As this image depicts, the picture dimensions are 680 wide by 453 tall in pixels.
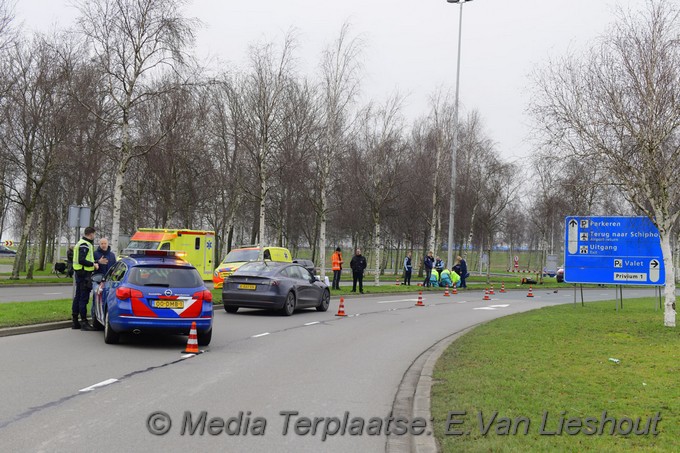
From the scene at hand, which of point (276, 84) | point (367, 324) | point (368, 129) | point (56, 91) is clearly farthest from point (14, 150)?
point (367, 324)

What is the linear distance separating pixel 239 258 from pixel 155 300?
15.2m

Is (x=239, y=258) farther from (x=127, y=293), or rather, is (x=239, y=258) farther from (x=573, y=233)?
(x=127, y=293)

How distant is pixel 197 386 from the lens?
27.2 feet

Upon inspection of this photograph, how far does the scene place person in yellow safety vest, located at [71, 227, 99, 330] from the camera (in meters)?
13.1

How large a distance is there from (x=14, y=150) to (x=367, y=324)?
2443cm

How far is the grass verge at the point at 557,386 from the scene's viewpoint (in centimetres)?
575

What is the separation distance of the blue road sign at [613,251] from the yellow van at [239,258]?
1058cm

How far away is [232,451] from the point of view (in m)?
5.71

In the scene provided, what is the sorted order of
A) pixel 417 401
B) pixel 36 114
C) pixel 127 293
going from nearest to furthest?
pixel 417 401 < pixel 127 293 < pixel 36 114

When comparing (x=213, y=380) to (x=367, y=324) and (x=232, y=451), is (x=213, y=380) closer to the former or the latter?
(x=232, y=451)

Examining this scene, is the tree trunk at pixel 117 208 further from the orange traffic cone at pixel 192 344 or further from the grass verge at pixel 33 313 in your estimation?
the orange traffic cone at pixel 192 344

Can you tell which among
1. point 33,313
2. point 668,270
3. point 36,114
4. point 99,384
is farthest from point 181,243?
point 99,384

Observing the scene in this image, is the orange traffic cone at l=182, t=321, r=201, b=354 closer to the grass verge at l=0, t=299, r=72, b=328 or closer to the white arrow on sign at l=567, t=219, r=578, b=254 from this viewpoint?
the grass verge at l=0, t=299, r=72, b=328

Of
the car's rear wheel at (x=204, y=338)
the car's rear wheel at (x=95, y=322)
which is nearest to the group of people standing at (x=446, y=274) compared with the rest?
the car's rear wheel at (x=95, y=322)
